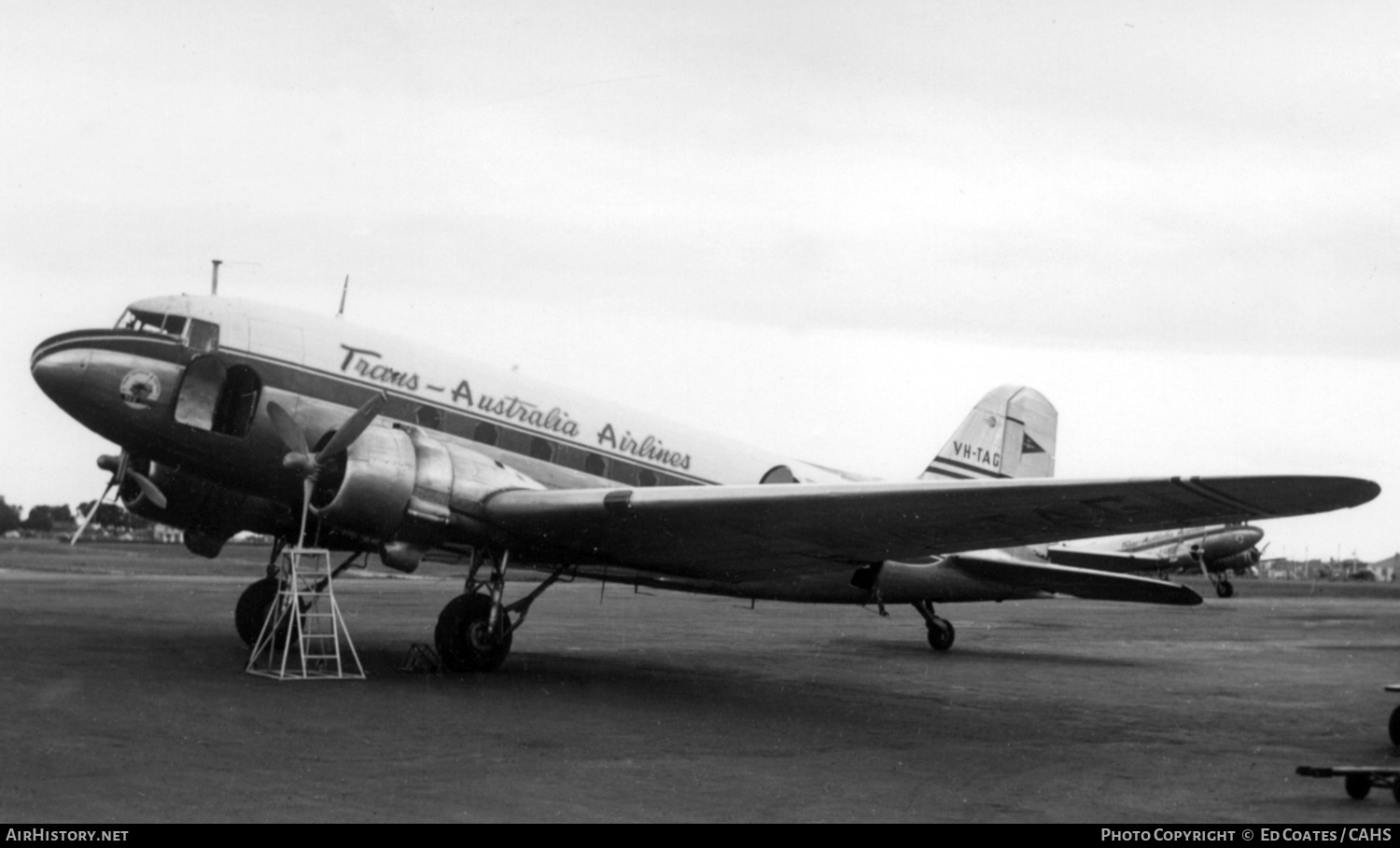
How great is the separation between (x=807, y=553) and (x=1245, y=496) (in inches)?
199

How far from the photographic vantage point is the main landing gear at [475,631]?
1286 centimetres

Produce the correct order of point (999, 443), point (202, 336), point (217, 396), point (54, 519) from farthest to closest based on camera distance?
point (54, 519), point (999, 443), point (202, 336), point (217, 396)

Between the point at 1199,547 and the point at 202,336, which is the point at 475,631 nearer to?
the point at 202,336

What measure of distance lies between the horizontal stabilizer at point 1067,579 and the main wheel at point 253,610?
8.44 meters

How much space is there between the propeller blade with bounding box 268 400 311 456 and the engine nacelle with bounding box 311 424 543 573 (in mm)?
447

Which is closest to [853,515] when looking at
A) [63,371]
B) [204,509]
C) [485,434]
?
[485,434]

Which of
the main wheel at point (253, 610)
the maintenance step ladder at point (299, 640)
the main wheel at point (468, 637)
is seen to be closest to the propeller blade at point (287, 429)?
the maintenance step ladder at point (299, 640)

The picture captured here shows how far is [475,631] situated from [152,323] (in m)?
4.34

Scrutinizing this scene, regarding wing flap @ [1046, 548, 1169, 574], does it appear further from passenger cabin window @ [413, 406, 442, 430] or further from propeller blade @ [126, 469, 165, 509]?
propeller blade @ [126, 469, 165, 509]

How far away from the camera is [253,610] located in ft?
49.4

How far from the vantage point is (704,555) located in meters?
13.4

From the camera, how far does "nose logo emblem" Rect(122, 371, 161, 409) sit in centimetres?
1220

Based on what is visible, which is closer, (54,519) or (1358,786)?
(1358,786)
